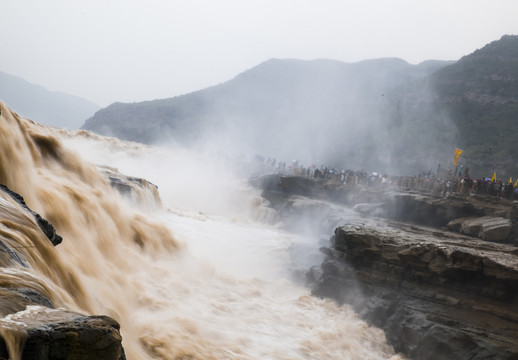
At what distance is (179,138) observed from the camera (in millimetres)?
90000

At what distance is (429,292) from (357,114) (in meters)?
77.4

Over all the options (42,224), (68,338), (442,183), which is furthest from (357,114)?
(68,338)

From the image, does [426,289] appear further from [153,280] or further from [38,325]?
[38,325]

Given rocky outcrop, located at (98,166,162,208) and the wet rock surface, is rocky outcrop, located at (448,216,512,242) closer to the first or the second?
the wet rock surface

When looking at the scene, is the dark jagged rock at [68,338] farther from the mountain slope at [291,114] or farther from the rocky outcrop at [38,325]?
the mountain slope at [291,114]

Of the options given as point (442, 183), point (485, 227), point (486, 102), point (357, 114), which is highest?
point (486, 102)

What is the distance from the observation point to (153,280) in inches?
287

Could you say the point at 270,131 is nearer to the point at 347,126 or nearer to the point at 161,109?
the point at 347,126

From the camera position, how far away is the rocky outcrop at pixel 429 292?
724 cm

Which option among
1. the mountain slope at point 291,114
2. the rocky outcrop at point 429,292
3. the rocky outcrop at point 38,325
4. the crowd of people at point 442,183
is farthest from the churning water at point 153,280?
the mountain slope at point 291,114

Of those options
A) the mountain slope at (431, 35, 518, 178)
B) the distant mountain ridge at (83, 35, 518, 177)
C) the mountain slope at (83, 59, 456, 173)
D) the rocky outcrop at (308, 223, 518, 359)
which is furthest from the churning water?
the mountain slope at (83, 59, 456, 173)

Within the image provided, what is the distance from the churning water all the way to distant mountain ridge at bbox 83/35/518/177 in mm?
46727

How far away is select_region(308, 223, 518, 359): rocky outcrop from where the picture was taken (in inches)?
285

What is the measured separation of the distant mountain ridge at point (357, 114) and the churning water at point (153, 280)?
46.7 m
